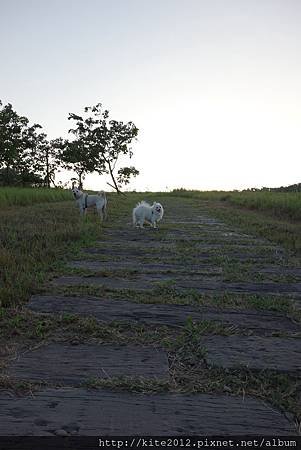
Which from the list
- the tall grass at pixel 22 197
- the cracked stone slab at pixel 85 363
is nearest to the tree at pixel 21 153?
the tall grass at pixel 22 197

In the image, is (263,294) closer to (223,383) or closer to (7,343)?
(223,383)

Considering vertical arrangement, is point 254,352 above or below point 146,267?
below

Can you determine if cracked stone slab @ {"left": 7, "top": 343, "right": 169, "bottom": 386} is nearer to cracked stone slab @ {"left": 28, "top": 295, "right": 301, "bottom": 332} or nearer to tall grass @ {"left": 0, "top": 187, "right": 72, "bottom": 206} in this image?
cracked stone slab @ {"left": 28, "top": 295, "right": 301, "bottom": 332}

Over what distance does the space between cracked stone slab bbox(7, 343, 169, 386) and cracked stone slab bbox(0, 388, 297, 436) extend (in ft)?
0.58

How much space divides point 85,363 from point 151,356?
0.43m

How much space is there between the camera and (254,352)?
2473 millimetres

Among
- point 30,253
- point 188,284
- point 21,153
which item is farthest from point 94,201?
point 21,153

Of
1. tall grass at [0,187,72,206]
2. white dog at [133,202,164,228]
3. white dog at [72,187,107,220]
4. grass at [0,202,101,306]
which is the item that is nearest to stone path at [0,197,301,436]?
grass at [0,202,101,306]

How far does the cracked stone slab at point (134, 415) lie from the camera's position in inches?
64.7

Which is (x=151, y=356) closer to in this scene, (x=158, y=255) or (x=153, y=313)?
(x=153, y=313)

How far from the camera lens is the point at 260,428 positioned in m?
1.69

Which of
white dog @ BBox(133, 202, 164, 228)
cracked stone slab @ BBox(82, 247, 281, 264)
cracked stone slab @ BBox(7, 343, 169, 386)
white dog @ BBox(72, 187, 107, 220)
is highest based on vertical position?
white dog @ BBox(72, 187, 107, 220)

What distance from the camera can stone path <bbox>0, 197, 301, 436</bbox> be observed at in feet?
5.60
